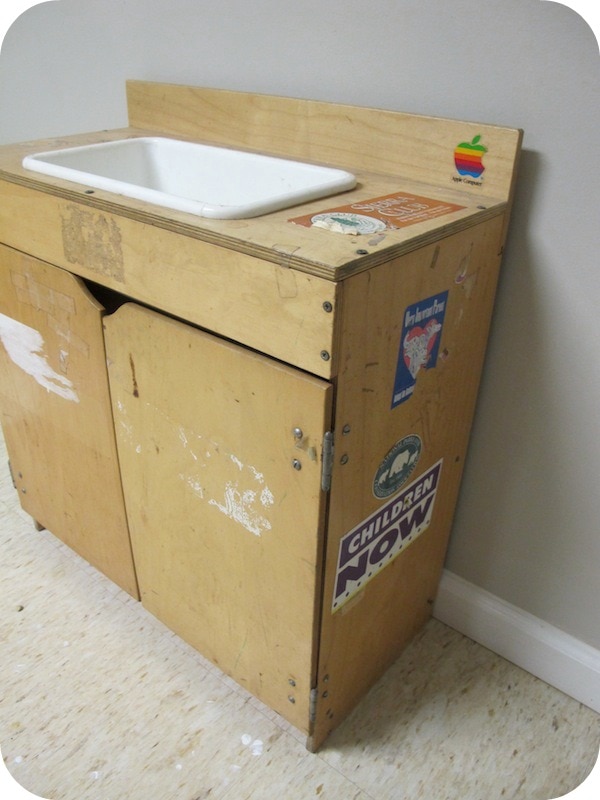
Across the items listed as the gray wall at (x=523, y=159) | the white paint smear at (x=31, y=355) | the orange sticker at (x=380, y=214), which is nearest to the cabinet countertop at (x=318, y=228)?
the orange sticker at (x=380, y=214)

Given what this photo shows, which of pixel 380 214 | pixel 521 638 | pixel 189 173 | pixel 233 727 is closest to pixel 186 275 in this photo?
pixel 380 214

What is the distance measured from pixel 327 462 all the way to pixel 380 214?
340mm

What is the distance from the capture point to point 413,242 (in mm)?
783

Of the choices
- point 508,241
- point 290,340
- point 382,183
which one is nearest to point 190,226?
point 290,340

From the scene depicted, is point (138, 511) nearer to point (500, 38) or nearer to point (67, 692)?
point (67, 692)

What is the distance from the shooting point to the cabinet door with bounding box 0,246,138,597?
110 centimetres

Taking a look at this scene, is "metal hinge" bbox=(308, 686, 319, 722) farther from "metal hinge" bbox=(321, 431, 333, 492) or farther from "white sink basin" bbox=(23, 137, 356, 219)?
"white sink basin" bbox=(23, 137, 356, 219)

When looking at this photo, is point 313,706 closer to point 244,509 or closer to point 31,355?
point 244,509

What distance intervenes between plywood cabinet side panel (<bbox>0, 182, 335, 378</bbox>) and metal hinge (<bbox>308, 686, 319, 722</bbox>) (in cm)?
58

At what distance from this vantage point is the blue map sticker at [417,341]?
2.81 ft

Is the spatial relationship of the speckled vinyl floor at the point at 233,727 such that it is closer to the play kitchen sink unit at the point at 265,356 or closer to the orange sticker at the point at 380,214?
the play kitchen sink unit at the point at 265,356

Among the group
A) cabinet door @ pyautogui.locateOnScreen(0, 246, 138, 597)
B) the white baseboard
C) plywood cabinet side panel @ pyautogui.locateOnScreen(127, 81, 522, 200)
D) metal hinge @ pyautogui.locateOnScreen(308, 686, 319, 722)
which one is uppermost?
plywood cabinet side panel @ pyautogui.locateOnScreen(127, 81, 522, 200)

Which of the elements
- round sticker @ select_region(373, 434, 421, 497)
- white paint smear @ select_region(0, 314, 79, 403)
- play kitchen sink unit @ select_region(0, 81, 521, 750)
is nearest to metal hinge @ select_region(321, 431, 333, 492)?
play kitchen sink unit @ select_region(0, 81, 521, 750)

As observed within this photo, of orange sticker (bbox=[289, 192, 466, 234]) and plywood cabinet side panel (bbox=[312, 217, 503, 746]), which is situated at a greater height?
orange sticker (bbox=[289, 192, 466, 234])
